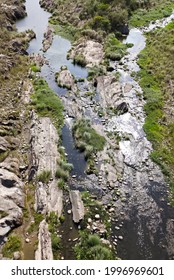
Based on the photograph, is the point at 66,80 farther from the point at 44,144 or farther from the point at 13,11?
the point at 13,11

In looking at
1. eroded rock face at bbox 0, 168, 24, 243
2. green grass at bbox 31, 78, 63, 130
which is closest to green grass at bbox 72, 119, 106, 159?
green grass at bbox 31, 78, 63, 130

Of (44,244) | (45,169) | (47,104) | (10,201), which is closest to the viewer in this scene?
(44,244)

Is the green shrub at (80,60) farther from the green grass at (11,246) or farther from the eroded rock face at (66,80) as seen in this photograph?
the green grass at (11,246)

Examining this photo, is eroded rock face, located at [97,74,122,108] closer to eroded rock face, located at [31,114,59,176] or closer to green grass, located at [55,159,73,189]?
eroded rock face, located at [31,114,59,176]

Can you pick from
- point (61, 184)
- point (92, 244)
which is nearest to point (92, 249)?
point (92, 244)
